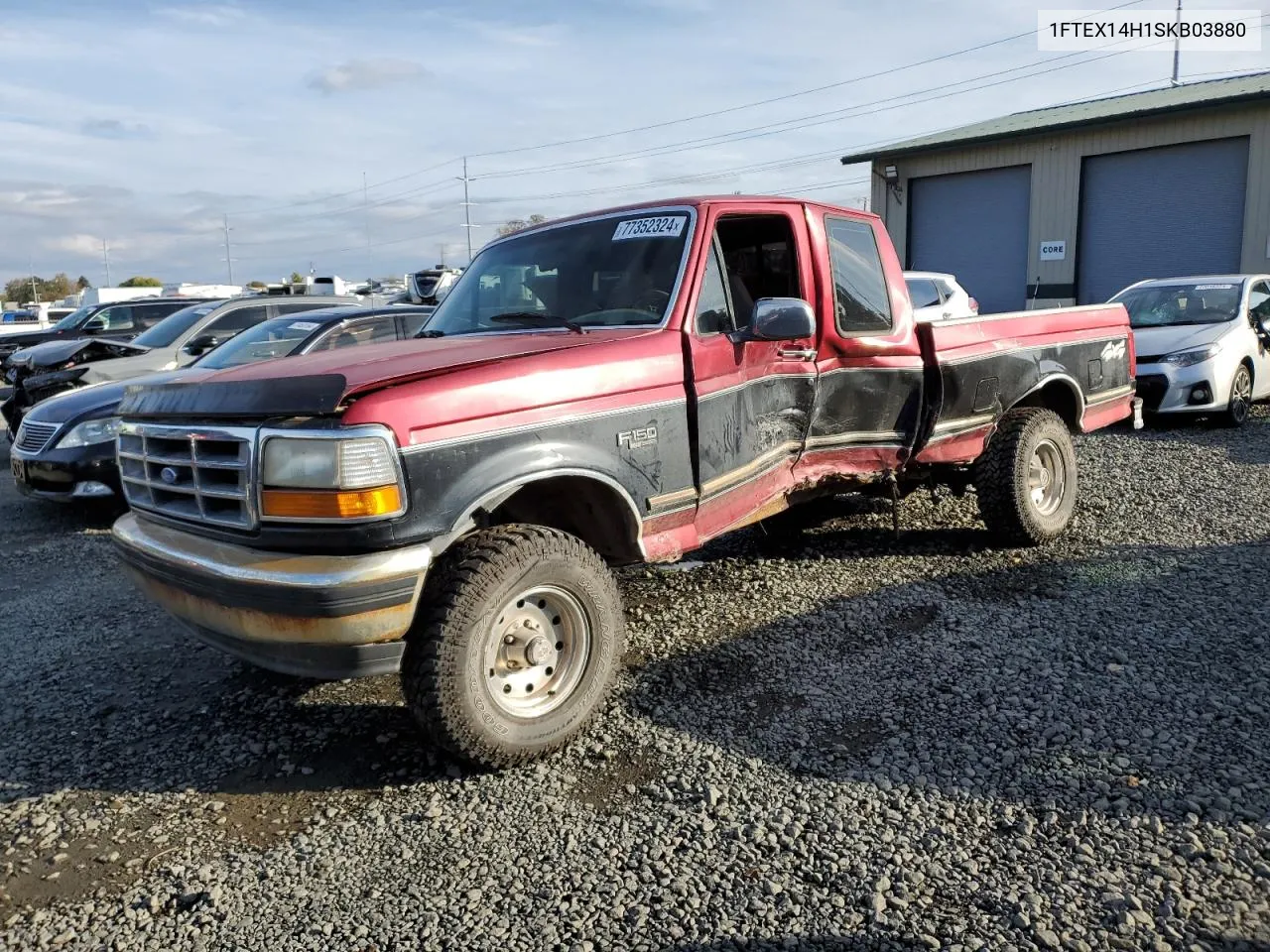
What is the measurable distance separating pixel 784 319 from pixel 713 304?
1.29 ft

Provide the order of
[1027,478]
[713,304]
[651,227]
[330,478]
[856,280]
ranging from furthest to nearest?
[1027,478], [856,280], [651,227], [713,304], [330,478]

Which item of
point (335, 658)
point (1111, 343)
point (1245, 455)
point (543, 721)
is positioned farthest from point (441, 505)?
point (1245, 455)

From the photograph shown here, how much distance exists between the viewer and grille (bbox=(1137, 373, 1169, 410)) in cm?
997

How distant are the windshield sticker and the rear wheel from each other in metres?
8.21

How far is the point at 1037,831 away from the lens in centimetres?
297

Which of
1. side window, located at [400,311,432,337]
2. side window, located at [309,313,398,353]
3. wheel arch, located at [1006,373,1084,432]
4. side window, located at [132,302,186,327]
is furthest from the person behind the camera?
side window, located at [132,302,186,327]

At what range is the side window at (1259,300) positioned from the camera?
10797 mm

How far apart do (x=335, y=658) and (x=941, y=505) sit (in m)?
5.18

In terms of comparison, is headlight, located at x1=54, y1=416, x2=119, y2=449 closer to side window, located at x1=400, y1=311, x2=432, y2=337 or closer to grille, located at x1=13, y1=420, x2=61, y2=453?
grille, located at x1=13, y1=420, x2=61, y2=453

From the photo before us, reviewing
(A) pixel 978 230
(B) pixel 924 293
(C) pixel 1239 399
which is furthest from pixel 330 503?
(A) pixel 978 230

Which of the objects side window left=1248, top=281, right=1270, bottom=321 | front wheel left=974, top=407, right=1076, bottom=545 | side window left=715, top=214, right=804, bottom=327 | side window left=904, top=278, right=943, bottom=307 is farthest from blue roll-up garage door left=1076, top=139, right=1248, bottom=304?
side window left=715, top=214, right=804, bottom=327

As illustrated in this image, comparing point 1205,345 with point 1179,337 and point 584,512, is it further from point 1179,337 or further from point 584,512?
point 584,512

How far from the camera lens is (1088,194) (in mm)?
19906

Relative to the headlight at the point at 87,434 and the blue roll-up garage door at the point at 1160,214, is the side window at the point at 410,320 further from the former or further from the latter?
the blue roll-up garage door at the point at 1160,214
